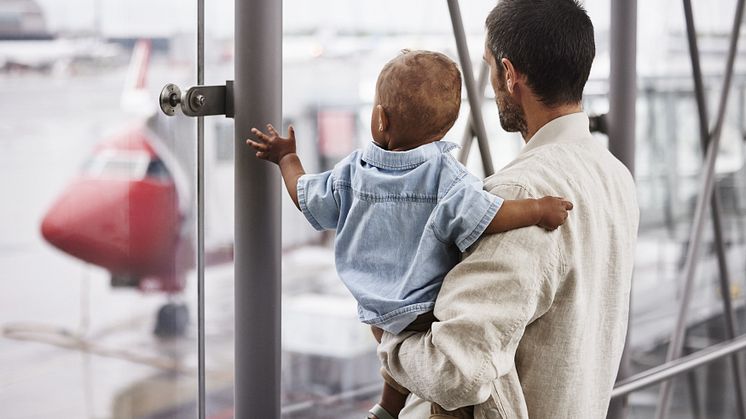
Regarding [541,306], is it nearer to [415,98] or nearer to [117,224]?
[415,98]

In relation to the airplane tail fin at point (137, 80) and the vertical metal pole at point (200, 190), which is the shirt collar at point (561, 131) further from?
the airplane tail fin at point (137, 80)

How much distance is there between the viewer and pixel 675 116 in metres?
8.31

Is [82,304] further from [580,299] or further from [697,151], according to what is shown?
[697,151]

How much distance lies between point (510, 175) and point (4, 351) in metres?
1.66

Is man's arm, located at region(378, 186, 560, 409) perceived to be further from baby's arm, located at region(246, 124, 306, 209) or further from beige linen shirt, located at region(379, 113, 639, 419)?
baby's arm, located at region(246, 124, 306, 209)

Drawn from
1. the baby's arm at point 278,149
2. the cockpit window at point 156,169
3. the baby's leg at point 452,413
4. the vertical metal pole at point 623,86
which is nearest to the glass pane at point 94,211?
the cockpit window at point 156,169

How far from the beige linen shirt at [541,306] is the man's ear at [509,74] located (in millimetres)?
76

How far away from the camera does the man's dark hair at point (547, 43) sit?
43.2 inches

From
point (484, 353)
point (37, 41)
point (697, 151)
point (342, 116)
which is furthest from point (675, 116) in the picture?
point (484, 353)

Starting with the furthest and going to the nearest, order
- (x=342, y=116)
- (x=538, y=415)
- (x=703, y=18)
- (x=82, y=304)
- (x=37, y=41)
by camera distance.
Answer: (x=703, y=18) → (x=342, y=116) → (x=82, y=304) → (x=37, y=41) → (x=538, y=415)

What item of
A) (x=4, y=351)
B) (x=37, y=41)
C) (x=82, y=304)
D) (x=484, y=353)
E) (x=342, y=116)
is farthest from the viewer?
(x=342, y=116)

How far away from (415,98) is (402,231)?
0.17 m

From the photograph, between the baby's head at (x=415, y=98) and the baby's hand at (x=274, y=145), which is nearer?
the baby's head at (x=415, y=98)

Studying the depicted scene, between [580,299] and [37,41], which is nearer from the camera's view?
[580,299]
